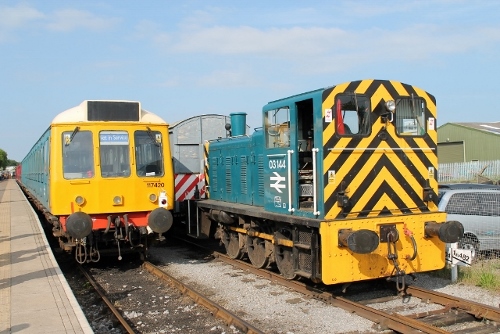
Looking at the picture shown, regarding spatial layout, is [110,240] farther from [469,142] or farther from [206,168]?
[469,142]

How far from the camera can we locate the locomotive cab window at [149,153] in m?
10.1

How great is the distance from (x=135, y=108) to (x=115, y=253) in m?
3.07

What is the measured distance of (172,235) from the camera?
14969 millimetres

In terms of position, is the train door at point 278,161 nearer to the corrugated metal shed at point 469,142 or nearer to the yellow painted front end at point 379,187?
the yellow painted front end at point 379,187

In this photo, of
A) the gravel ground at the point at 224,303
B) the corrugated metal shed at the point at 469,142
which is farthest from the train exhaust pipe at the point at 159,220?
the corrugated metal shed at the point at 469,142

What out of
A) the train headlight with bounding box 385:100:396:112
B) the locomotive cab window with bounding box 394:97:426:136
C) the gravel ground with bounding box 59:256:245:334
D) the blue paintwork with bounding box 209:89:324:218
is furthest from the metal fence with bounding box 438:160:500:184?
the gravel ground with bounding box 59:256:245:334

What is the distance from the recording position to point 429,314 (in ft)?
20.6

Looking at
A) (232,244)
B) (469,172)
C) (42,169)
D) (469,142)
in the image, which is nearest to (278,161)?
(232,244)

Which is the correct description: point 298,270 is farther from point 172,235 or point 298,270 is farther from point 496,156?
point 496,156

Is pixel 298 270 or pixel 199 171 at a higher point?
pixel 199 171

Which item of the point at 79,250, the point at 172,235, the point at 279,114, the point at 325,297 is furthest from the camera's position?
the point at 172,235

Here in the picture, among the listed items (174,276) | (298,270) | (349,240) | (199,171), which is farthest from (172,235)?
(349,240)

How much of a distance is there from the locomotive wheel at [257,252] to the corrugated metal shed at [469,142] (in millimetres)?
33856

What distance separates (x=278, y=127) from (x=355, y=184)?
1.65 m
